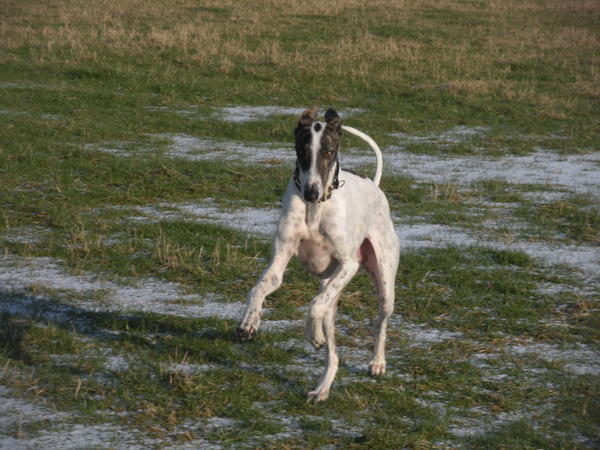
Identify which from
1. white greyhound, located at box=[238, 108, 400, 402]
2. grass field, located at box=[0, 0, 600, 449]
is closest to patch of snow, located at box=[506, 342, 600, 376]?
grass field, located at box=[0, 0, 600, 449]

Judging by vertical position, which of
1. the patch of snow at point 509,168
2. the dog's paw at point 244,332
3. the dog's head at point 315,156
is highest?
the dog's head at point 315,156

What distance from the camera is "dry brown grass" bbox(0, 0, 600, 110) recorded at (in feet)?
67.3

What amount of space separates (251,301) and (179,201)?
19.5 feet

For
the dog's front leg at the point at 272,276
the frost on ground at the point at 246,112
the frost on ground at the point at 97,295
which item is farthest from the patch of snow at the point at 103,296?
the frost on ground at the point at 246,112

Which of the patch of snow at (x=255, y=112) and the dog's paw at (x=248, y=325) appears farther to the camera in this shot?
the patch of snow at (x=255, y=112)

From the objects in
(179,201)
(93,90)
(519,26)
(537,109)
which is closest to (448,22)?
(519,26)

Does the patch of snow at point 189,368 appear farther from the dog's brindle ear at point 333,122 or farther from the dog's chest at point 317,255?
the dog's brindle ear at point 333,122

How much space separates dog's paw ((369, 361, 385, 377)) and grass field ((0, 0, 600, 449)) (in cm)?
9

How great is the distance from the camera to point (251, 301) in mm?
5062

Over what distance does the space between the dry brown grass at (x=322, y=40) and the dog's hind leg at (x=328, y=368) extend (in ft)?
44.4

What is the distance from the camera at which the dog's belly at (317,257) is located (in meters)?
5.50

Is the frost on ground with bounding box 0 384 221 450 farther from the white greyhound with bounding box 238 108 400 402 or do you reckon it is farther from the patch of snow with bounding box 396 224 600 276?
the patch of snow with bounding box 396 224 600 276

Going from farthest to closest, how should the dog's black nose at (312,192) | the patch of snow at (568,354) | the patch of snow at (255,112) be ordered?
the patch of snow at (255,112) < the patch of snow at (568,354) < the dog's black nose at (312,192)

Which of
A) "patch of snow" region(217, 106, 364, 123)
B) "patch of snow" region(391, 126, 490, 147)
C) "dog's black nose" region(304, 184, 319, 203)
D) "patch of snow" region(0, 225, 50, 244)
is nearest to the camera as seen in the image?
"dog's black nose" region(304, 184, 319, 203)
